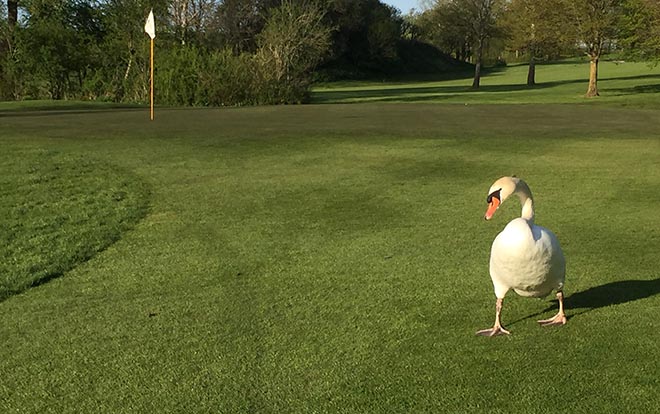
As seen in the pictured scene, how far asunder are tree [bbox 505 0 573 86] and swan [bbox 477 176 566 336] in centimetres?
3795

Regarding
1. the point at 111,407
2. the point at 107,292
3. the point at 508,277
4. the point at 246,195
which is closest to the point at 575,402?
the point at 508,277

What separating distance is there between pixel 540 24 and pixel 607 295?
3824cm

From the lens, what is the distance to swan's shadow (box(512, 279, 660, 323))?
18.9ft

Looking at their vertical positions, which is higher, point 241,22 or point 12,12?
point 241,22

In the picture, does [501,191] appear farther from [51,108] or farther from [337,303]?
[51,108]

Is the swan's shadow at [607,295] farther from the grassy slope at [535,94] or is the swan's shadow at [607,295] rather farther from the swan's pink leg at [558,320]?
the grassy slope at [535,94]

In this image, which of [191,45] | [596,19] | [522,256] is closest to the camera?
[522,256]

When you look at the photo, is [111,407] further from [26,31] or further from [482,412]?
[26,31]

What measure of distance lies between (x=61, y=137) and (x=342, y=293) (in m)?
14.0

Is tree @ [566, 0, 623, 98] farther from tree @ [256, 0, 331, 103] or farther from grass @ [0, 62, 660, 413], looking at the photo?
grass @ [0, 62, 660, 413]

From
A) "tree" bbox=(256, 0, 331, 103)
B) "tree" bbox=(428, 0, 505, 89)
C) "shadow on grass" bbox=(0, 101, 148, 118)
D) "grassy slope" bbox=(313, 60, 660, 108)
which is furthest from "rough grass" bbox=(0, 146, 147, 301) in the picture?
"tree" bbox=(428, 0, 505, 89)

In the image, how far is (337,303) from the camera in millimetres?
5867

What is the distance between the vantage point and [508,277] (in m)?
5.00

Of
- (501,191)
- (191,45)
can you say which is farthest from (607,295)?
(191,45)
